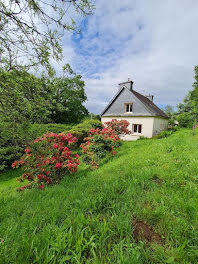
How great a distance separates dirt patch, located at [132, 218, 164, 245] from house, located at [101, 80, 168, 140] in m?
12.5

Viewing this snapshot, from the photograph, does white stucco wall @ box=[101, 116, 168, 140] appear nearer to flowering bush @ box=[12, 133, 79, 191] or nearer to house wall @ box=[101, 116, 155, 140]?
house wall @ box=[101, 116, 155, 140]

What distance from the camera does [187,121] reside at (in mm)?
19719

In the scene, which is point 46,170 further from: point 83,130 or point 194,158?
point 83,130

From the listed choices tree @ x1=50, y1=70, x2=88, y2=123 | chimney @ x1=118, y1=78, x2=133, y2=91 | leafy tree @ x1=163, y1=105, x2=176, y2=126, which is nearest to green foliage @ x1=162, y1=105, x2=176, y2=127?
leafy tree @ x1=163, y1=105, x2=176, y2=126

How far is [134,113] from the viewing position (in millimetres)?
13938

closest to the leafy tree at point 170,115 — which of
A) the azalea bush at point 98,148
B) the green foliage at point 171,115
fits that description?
the green foliage at point 171,115

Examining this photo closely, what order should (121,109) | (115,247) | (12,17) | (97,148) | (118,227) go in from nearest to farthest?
Answer: (115,247)
(118,227)
(12,17)
(97,148)
(121,109)

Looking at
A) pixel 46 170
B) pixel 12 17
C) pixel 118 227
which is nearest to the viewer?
pixel 118 227

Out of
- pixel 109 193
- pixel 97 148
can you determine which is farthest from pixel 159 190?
pixel 97 148

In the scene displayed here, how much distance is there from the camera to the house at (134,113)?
42.6 ft

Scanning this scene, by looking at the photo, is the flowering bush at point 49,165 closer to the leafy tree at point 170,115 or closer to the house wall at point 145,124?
the house wall at point 145,124

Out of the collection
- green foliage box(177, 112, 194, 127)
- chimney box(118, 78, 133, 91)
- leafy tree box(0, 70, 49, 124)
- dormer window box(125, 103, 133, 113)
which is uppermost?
chimney box(118, 78, 133, 91)

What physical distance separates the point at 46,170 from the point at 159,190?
355cm

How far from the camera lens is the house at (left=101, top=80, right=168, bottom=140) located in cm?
1298
